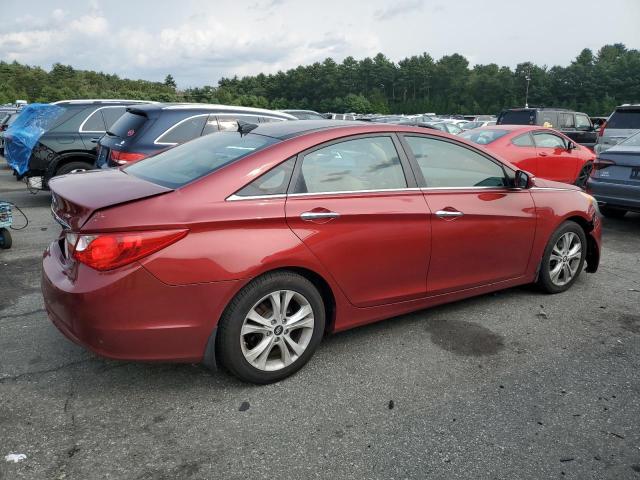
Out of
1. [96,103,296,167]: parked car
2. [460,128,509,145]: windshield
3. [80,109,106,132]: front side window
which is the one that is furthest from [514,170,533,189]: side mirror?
[80,109,106,132]: front side window

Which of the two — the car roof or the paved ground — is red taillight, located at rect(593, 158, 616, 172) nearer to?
the paved ground

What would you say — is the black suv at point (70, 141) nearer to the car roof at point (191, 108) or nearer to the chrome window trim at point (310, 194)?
the car roof at point (191, 108)

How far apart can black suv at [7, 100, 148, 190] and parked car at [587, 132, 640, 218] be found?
7.86 meters

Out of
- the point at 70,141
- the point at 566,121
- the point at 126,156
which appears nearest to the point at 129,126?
the point at 126,156

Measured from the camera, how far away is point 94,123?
923cm

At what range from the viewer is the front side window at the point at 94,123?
912 centimetres

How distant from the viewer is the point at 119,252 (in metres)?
2.73

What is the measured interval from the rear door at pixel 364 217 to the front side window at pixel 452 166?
7.1 inches

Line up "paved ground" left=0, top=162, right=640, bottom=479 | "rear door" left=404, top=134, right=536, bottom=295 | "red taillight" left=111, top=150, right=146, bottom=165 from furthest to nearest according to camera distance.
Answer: "red taillight" left=111, top=150, right=146, bottom=165 < "rear door" left=404, top=134, right=536, bottom=295 < "paved ground" left=0, top=162, right=640, bottom=479

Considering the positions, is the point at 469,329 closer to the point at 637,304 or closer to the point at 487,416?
the point at 487,416

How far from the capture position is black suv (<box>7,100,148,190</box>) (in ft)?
28.7

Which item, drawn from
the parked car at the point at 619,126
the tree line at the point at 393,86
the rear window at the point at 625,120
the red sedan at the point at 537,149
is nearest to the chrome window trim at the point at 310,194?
the red sedan at the point at 537,149

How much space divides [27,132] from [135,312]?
7575mm

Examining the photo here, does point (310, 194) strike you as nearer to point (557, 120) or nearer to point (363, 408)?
point (363, 408)
